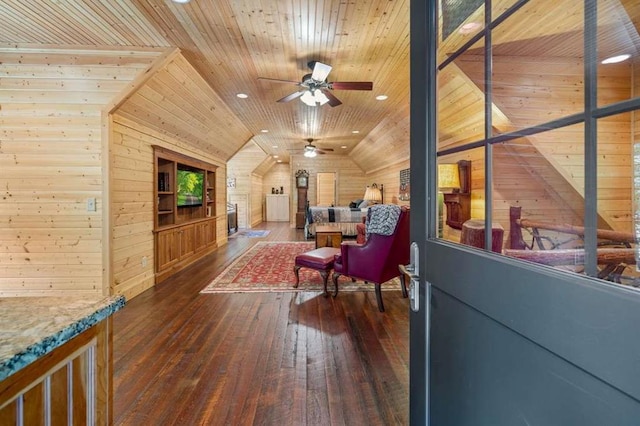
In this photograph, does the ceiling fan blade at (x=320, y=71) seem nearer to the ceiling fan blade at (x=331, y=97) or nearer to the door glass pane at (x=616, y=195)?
the ceiling fan blade at (x=331, y=97)

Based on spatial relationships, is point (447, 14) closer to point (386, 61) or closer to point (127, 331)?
point (386, 61)

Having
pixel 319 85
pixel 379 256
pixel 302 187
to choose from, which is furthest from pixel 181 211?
pixel 302 187

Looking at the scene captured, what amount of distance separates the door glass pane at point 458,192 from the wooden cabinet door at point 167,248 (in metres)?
4.15

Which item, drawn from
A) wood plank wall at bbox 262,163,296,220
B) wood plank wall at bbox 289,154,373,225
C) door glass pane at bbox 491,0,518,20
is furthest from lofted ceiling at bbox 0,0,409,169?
wood plank wall at bbox 262,163,296,220

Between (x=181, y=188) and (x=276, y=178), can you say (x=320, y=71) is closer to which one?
(x=181, y=188)

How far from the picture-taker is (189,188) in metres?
5.54

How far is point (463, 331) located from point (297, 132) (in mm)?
6858

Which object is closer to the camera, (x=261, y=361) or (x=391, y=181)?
(x=261, y=361)

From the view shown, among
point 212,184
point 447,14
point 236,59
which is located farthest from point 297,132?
point 447,14

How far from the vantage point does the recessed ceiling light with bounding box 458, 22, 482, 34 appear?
3.02 ft

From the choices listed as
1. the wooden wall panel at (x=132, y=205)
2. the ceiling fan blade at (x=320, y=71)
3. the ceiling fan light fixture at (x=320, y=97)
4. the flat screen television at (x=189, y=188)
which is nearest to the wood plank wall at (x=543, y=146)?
the ceiling fan blade at (x=320, y=71)

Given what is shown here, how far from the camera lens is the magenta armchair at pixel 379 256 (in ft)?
10.4

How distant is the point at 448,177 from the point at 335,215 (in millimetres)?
6490

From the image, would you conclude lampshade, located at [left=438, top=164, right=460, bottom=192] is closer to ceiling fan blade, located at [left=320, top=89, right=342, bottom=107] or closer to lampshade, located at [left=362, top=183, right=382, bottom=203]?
ceiling fan blade, located at [left=320, top=89, right=342, bottom=107]
